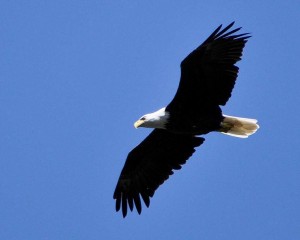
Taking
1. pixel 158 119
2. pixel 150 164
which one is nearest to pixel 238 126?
pixel 158 119

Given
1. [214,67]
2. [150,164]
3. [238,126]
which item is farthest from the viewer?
[150,164]

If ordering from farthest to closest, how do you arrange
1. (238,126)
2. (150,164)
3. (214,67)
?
(150,164), (238,126), (214,67)

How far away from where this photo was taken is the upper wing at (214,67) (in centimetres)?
1188

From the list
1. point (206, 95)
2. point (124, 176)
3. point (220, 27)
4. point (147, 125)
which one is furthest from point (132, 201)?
point (220, 27)

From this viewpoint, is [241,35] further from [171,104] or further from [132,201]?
[132,201]

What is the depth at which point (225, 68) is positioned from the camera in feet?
39.1

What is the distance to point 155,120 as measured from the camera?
484 inches

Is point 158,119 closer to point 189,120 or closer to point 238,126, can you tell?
point 189,120

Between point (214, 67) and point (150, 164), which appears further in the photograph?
point (150, 164)

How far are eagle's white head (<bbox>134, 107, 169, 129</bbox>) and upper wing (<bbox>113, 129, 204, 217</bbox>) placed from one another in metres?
0.72

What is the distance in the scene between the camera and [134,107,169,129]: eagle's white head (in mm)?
12258

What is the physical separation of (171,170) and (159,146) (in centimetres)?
46

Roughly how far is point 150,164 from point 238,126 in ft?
5.58

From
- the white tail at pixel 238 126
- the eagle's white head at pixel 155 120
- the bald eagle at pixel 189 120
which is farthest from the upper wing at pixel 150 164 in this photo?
the eagle's white head at pixel 155 120
